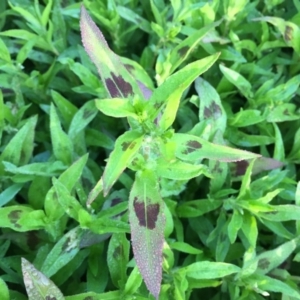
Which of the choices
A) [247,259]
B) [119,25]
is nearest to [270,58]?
[119,25]

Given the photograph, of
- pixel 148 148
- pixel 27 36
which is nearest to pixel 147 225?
pixel 148 148

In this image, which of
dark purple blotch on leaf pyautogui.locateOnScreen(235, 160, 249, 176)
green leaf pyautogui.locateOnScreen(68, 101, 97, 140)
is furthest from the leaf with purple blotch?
green leaf pyautogui.locateOnScreen(68, 101, 97, 140)

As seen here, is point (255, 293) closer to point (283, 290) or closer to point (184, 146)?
point (283, 290)

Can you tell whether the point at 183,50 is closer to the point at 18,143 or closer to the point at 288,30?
the point at 288,30

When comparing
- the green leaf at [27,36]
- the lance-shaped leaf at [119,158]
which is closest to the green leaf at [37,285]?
the lance-shaped leaf at [119,158]

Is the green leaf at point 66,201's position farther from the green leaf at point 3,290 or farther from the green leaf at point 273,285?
the green leaf at point 273,285

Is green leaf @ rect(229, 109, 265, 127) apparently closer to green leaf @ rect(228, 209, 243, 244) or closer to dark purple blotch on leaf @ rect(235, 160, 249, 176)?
dark purple blotch on leaf @ rect(235, 160, 249, 176)
